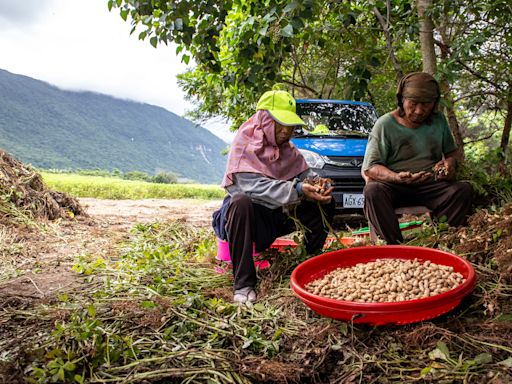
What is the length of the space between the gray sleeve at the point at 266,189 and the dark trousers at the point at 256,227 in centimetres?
7

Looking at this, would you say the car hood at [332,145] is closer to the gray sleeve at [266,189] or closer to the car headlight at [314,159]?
the car headlight at [314,159]

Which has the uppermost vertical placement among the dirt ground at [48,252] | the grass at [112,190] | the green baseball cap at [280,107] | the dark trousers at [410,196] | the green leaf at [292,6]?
the green leaf at [292,6]

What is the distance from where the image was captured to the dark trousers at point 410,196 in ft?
9.70

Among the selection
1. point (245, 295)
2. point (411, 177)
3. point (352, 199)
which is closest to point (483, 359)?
point (245, 295)

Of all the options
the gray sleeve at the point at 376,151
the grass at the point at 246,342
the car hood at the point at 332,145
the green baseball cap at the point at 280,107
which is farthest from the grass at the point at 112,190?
the grass at the point at 246,342

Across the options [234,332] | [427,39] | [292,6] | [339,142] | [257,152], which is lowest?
[234,332]

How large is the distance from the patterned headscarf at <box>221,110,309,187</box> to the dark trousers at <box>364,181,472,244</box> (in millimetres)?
643

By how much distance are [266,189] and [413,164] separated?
124cm

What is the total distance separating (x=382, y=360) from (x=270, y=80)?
3286mm

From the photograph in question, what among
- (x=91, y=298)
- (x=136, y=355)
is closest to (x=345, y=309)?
(x=136, y=355)

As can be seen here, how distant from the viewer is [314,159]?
15.8ft

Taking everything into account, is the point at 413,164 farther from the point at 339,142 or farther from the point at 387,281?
the point at 339,142

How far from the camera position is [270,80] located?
4.49 metres

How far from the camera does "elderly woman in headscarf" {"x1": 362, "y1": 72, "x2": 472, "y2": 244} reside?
2.98 m
